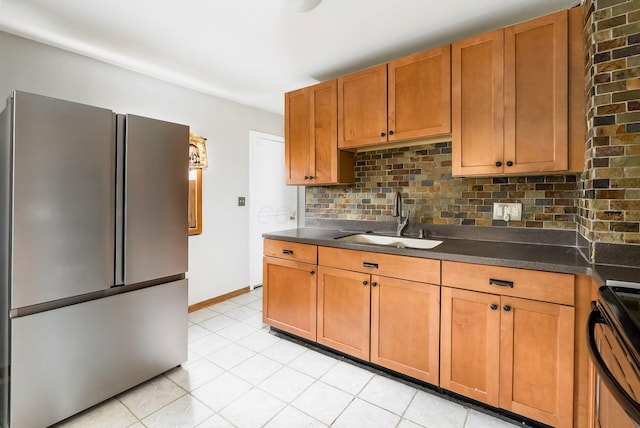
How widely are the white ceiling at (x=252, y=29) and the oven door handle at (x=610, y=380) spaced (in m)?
1.73

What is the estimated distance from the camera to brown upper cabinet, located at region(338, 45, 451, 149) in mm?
1979

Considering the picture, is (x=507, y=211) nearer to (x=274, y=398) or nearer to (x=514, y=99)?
(x=514, y=99)

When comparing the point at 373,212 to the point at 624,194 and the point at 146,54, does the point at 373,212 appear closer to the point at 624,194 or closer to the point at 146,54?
the point at 624,194

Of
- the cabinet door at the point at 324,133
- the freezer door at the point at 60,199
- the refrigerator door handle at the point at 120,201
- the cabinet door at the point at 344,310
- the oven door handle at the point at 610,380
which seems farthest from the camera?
the cabinet door at the point at 324,133

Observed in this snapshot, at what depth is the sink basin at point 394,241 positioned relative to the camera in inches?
85.1

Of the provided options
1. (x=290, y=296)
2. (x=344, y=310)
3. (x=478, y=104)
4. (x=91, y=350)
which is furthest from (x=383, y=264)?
(x=91, y=350)

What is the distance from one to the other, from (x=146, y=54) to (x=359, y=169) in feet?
6.52

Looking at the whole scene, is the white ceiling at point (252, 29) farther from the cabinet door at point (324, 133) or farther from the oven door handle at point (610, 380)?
the oven door handle at point (610, 380)

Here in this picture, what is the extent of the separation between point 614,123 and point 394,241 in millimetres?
1428

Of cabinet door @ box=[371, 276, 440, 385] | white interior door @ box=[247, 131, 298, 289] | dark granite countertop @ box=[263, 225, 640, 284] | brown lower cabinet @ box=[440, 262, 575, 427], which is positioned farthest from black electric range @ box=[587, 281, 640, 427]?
white interior door @ box=[247, 131, 298, 289]

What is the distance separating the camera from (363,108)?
232cm

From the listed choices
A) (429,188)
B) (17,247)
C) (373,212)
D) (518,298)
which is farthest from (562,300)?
(17,247)

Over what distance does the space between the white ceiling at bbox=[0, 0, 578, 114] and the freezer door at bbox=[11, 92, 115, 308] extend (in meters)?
0.75

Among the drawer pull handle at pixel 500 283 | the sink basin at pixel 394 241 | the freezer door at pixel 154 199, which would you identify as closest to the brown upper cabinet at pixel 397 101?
the sink basin at pixel 394 241
